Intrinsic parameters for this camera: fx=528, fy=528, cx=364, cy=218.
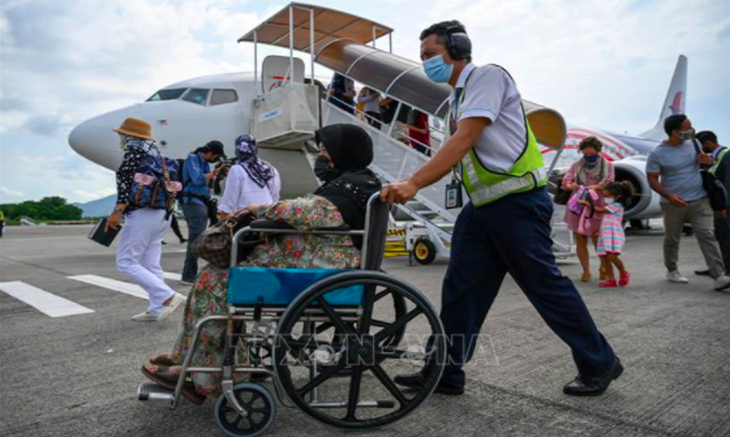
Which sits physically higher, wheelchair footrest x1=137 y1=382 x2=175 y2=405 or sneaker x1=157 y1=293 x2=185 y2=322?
wheelchair footrest x1=137 y1=382 x2=175 y2=405

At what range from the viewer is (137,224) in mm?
4238

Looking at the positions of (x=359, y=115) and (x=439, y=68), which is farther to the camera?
(x=359, y=115)

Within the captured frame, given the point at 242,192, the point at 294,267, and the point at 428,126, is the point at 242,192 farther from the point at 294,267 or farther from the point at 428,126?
the point at 428,126

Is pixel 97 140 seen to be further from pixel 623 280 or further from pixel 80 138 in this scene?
pixel 623 280

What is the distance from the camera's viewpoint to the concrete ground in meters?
2.17

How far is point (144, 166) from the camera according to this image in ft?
13.8

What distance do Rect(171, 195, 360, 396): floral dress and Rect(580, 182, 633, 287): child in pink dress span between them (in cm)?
440

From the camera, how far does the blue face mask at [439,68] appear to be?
2.57 m

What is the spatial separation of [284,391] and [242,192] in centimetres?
344

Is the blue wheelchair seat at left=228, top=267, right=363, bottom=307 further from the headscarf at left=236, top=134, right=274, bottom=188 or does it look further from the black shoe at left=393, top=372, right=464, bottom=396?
the headscarf at left=236, top=134, right=274, bottom=188

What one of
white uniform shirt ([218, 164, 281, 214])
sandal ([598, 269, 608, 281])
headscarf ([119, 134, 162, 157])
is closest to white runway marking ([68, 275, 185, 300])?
white uniform shirt ([218, 164, 281, 214])

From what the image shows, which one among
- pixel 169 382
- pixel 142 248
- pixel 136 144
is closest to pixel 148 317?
pixel 142 248

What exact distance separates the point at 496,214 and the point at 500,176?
0.18 meters

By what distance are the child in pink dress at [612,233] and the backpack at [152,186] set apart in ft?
14.5
